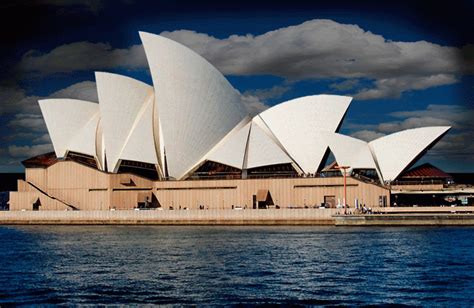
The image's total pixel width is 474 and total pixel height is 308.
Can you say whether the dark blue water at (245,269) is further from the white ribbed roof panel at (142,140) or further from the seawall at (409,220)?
the white ribbed roof panel at (142,140)

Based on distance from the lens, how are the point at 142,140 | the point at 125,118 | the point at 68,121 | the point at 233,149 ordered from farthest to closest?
the point at 68,121 < the point at 142,140 < the point at 125,118 < the point at 233,149

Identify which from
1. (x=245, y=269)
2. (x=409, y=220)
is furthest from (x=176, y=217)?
(x=245, y=269)

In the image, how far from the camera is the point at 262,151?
54.8m

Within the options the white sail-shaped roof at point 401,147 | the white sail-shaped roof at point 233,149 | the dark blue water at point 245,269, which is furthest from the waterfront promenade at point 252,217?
the dark blue water at point 245,269

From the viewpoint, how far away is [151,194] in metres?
55.7

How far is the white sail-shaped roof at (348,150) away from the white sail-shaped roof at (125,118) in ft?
44.3

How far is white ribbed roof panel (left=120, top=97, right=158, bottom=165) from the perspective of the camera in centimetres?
5531

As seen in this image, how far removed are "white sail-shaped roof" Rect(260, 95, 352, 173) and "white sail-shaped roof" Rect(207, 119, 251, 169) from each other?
2.90 metres

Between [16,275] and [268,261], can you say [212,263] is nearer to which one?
[268,261]

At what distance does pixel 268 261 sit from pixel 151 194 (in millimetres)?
30170

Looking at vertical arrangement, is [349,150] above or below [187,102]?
below

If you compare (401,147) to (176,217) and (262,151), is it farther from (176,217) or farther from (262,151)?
(176,217)

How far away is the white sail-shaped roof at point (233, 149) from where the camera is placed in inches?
2153

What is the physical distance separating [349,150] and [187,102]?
39.5ft
